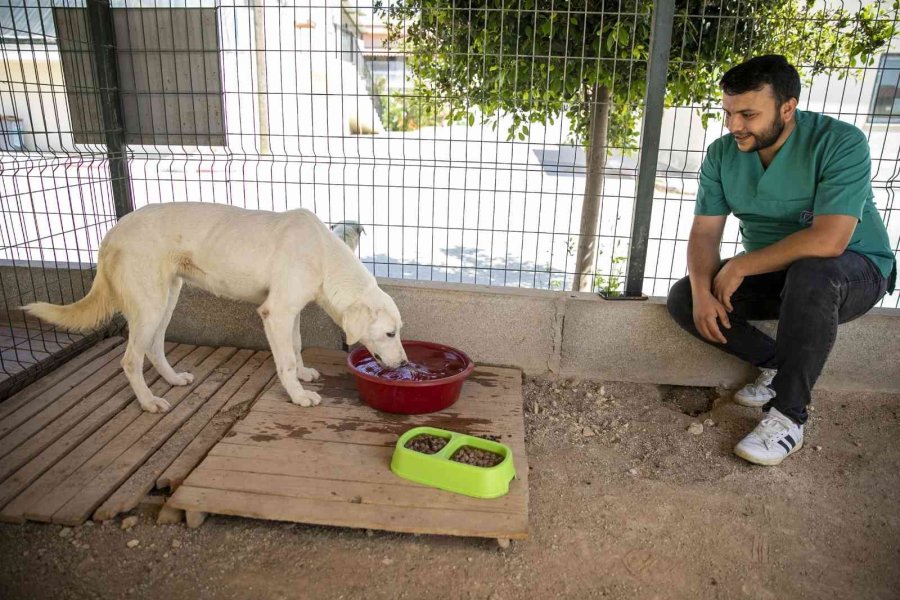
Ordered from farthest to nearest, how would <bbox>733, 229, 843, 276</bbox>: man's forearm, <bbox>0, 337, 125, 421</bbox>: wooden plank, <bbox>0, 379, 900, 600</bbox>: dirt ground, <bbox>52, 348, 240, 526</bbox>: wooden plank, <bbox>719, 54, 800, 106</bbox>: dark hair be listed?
1. <bbox>0, 337, 125, 421</bbox>: wooden plank
2. <bbox>733, 229, 843, 276</bbox>: man's forearm
3. <bbox>719, 54, 800, 106</bbox>: dark hair
4. <bbox>52, 348, 240, 526</bbox>: wooden plank
5. <bbox>0, 379, 900, 600</bbox>: dirt ground

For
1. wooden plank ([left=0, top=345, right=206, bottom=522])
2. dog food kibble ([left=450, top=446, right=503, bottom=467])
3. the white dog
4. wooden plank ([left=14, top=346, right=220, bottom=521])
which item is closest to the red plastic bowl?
the white dog

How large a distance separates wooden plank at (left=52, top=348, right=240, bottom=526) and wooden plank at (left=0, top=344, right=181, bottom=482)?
1.07ft

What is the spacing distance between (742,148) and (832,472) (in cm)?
190

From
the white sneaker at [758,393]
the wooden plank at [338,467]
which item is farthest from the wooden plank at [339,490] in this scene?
the white sneaker at [758,393]

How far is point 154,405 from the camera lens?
3594 millimetres

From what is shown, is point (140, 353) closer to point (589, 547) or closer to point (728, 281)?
point (589, 547)

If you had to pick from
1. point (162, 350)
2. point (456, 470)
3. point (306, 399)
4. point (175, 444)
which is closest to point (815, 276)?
point (456, 470)

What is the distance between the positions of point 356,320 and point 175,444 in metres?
1.18

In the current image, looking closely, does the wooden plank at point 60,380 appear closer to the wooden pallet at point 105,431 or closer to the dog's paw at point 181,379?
the wooden pallet at point 105,431

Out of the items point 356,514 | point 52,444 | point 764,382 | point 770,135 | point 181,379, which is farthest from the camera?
point 764,382

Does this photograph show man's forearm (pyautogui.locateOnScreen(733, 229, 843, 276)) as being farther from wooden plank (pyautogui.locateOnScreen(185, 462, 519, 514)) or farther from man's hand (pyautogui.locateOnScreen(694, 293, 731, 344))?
wooden plank (pyautogui.locateOnScreen(185, 462, 519, 514))

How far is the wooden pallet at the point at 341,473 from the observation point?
271 cm

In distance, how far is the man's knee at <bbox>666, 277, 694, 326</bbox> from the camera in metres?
3.92

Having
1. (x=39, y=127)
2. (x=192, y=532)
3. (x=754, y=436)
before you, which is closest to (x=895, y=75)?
(x=754, y=436)
